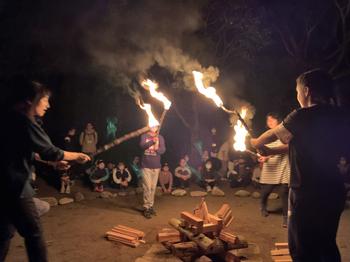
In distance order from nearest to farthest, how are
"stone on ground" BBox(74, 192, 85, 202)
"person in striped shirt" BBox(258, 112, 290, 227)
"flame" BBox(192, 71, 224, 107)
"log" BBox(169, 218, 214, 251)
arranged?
"flame" BBox(192, 71, 224, 107) < "log" BBox(169, 218, 214, 251) < "person in striped shirt" BBox(258, 112, 290, 227) < "stone on ground" BBox(74, 192, 85, 202)

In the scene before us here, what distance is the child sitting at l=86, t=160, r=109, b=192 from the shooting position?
35.1ft

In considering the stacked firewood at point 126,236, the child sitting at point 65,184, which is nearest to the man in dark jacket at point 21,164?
the stacked firewood at point 126,236

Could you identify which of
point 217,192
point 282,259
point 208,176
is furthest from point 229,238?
point 208,176

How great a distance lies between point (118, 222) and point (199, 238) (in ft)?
9.31

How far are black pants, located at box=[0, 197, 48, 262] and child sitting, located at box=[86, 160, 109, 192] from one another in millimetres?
6725

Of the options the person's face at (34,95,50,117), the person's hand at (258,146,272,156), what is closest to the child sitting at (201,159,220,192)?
the person's hand at (258,146,272,156)

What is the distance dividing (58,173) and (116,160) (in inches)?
109

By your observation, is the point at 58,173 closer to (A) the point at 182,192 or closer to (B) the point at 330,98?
(A) the point at 182,192

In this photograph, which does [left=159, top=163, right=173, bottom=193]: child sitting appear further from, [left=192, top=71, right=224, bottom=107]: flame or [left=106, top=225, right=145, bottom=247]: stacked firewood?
[left=192, top=71, right=224, bottom=107]: flame

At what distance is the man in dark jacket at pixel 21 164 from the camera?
371cm

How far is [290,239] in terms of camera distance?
3.72 m

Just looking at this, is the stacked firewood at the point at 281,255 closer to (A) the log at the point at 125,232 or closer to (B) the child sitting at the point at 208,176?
(A) the log at the point at 125,232

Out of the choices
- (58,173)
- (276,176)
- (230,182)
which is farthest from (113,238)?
(230,182)

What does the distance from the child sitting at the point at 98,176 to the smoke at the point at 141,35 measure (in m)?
3.24
